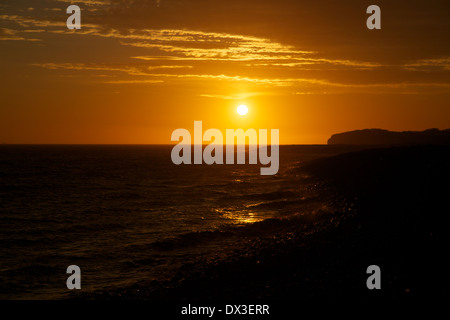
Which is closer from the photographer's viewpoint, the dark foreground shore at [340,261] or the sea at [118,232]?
the dark foreground shore at [340,261]

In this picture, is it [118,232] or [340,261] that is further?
[118,232]

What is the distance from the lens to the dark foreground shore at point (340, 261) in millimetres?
13594

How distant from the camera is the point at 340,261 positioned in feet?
54.3

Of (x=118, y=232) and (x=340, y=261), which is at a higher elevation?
(x=118, y=232)

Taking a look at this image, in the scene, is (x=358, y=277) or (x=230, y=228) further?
(x=230, y=228)

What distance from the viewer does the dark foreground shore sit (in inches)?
535

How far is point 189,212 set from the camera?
3878cm

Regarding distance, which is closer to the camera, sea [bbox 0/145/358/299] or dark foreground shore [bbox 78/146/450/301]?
dark foreground shore [bbox 78/146/450/301]
